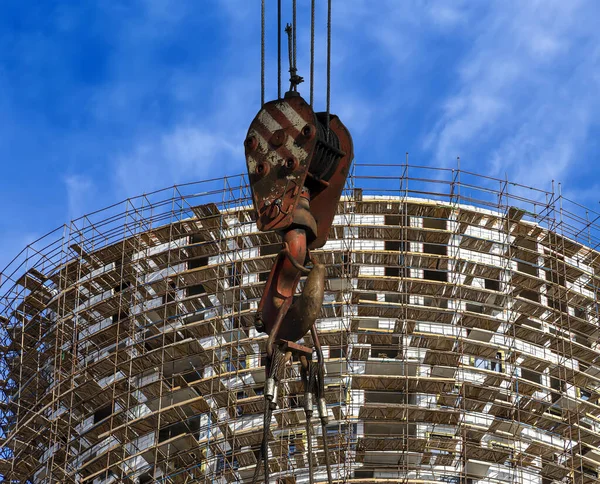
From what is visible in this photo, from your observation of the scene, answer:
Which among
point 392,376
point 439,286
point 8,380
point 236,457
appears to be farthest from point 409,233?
point 8,380

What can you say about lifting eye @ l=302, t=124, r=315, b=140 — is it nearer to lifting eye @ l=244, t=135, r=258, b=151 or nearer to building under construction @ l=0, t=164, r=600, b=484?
lifting eye @ l=244, t=135, r=258, b=151

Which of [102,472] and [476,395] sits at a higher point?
[476,395]

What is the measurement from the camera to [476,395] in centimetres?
4669

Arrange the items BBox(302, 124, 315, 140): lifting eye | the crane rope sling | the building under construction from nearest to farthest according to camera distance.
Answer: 1. the crane rope sling
2. BBox(302, 124, 315, 140): lifting eye
3. the building under construction

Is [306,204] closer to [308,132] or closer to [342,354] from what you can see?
[308,132]

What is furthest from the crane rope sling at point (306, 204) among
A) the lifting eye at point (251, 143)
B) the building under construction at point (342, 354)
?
the building under construction at point (342, 354)

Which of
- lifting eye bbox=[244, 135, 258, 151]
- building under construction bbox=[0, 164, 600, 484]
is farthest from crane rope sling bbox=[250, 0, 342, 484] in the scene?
building under construction bbox=[0, 164, 600, 484]

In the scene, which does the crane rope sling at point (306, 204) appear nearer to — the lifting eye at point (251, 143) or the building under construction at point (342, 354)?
the lifting eye at point (251, 143)

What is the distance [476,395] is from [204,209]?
11.1m

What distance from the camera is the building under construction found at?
4534 centimetres

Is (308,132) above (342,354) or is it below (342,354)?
below

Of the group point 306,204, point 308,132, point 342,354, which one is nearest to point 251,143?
point 308,132

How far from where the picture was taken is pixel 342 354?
46.2 m

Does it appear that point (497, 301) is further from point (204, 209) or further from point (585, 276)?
point (204, 209)
